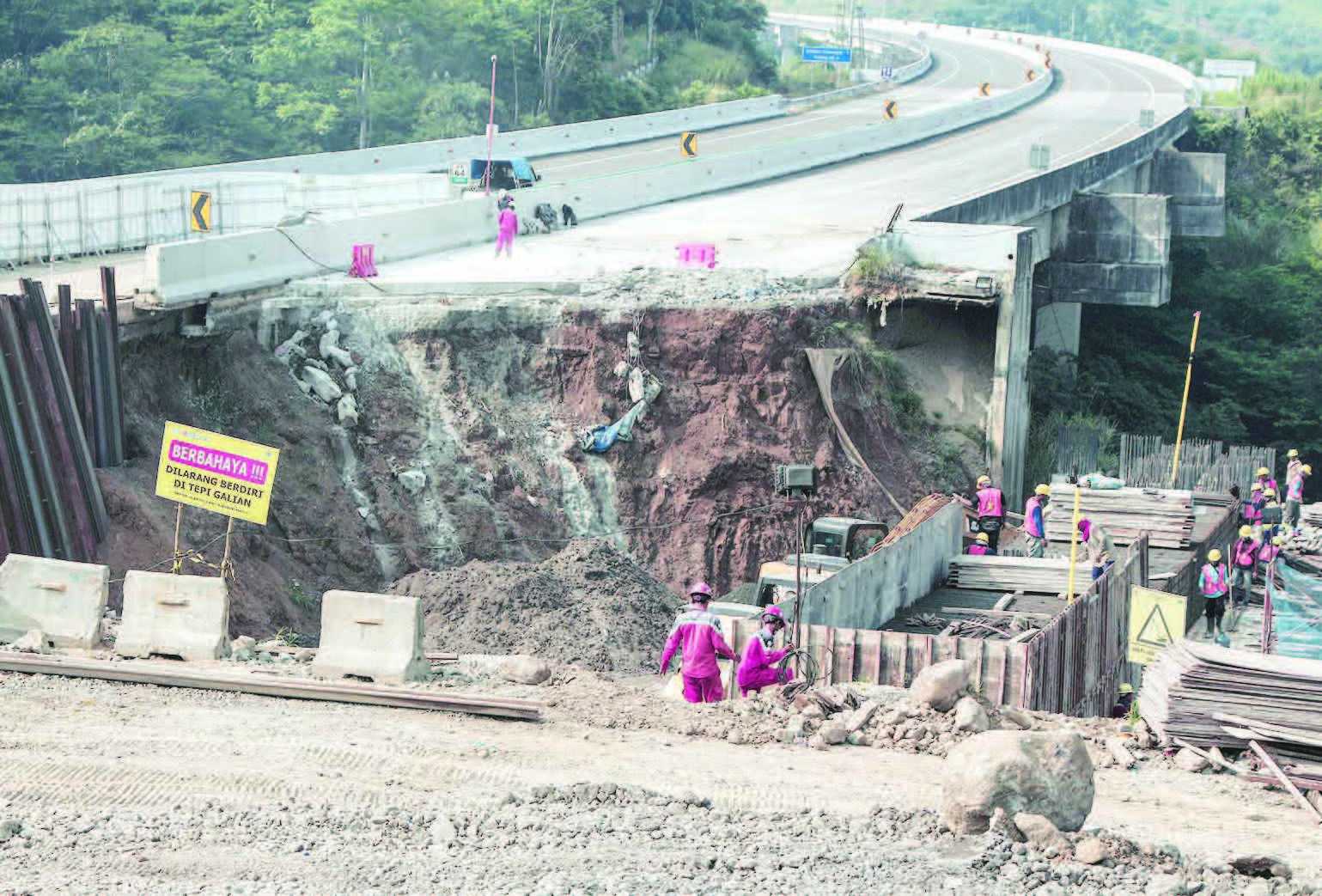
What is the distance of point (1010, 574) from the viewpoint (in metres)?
22.7

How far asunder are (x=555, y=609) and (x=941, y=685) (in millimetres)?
6219

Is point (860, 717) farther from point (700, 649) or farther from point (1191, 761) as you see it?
point (1191, 761)

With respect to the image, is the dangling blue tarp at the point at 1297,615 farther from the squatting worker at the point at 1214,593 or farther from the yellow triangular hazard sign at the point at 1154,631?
the yellow triangular hazard sign at the point at 1154,631

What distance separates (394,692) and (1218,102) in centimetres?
7154

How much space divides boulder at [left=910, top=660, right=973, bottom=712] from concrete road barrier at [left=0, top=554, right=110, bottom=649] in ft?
23.0

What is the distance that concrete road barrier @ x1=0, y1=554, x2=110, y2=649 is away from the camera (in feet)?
49.4

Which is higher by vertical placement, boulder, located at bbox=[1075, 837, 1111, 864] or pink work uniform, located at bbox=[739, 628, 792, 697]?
pink work uniform, located at bbox=[739, 628, 792, 697]

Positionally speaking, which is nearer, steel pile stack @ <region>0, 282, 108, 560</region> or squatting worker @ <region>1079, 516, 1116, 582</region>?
steel pile stack @ <region>0, 282, 108, 560</region>

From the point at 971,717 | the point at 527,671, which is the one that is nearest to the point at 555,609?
the point at 527,671

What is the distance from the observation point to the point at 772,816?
11266 mm

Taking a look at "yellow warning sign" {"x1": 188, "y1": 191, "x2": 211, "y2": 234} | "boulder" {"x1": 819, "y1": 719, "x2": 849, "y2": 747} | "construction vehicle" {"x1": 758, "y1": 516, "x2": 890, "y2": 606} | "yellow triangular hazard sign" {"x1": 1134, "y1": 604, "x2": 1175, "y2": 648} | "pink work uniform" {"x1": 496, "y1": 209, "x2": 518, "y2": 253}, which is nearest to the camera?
"boulder" {"x1": 819, "y1": 719, "x2": 849, "y2": 747}

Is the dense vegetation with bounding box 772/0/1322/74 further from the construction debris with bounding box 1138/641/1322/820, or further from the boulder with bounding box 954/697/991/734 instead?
the boulder with bounding box 954/697/991/734

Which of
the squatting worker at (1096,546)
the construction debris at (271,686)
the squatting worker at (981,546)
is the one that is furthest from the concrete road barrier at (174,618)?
the squatting worker at (981,546)

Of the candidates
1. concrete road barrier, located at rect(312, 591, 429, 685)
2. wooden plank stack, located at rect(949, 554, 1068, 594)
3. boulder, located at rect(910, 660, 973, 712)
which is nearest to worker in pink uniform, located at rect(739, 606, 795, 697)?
boulder, located at rect(910, 660, 973, 712)
